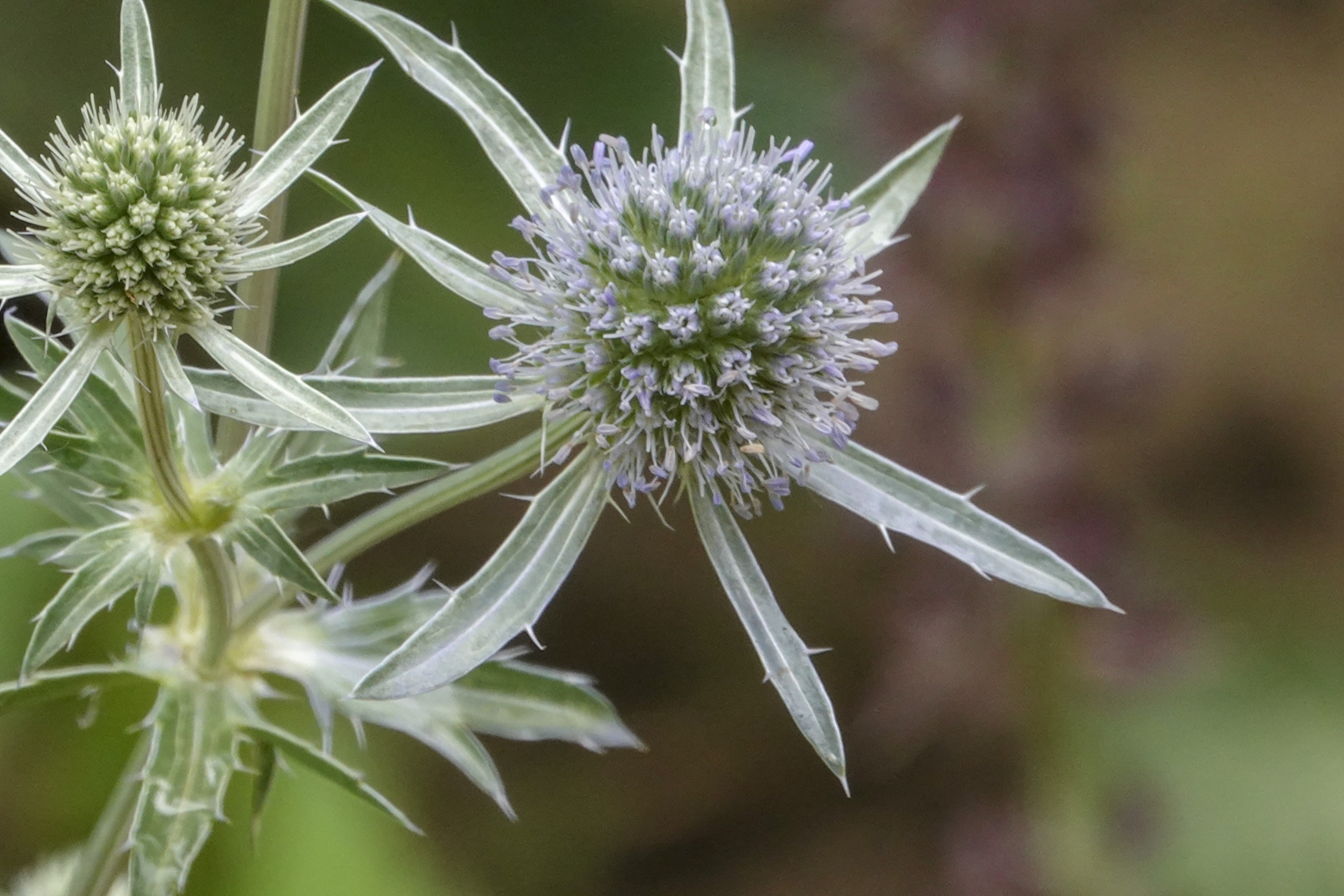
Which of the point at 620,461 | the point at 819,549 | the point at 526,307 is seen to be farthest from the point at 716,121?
the point at 819,549

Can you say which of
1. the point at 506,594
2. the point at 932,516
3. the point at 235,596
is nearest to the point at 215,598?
the point at 235,596

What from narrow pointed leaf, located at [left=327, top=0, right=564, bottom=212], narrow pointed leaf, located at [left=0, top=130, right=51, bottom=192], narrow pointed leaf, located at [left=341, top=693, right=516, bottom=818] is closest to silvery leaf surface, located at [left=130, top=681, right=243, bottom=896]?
narrow pointed leaf, located at [left=341, top=693, right=516, bottom=818]

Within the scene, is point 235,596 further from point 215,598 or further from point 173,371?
point 173,371

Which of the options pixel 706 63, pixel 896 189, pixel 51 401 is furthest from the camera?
pixel 896 189

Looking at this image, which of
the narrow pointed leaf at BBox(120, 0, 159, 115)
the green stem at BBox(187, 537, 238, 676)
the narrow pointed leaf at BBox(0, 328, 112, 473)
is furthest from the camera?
the green stem at BBox(187, 537, 238, 676)

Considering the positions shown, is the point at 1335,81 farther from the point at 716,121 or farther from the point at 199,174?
the point at 199,174

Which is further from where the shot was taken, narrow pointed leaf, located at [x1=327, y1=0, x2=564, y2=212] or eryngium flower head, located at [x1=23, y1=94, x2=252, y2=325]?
narrow pointed leaf, located at [x1=327, y1=0, x2=564, y2=212]

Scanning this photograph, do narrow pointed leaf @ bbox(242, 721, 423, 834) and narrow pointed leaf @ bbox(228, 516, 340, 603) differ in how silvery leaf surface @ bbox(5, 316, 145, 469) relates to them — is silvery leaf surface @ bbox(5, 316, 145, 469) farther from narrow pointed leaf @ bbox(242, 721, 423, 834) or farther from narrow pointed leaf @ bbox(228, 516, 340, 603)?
narrow pointed leaf @ bbox(242, 721, 423, 834)
